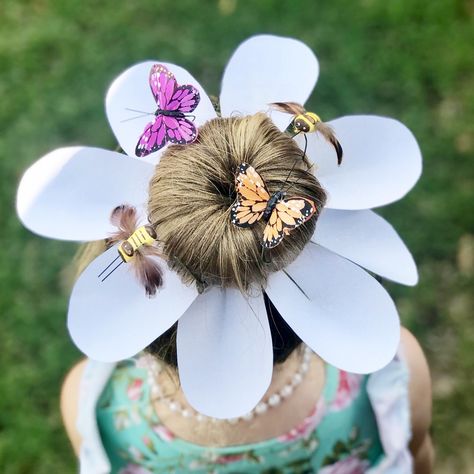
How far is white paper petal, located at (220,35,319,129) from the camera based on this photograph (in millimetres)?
878

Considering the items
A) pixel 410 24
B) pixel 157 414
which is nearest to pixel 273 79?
pixel 157 414

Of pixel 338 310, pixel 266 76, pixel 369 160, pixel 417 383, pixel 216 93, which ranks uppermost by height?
pixel 266 76

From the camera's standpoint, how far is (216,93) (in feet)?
6.66

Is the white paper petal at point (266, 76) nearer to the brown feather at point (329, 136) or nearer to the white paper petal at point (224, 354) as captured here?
the brown feather at point (329, 136)

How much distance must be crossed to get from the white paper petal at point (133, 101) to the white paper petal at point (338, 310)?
0.24 meters

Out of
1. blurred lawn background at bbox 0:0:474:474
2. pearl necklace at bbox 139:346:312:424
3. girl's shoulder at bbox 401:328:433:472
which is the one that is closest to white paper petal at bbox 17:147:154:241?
pearl necklace at bbox 139:346:312:424

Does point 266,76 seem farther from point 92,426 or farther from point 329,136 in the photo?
point 92,426

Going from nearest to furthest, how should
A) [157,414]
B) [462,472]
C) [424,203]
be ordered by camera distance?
1. [157,414]
2. [462,472]
3. [424,203]

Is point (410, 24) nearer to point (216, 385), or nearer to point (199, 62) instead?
point (199, 62)

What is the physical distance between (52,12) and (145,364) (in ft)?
5.10

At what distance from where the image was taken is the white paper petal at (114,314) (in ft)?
2.60

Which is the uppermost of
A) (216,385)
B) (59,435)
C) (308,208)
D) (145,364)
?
(308,208)

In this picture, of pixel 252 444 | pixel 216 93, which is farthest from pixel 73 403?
pixel 216 93

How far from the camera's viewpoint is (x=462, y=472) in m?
1.72
